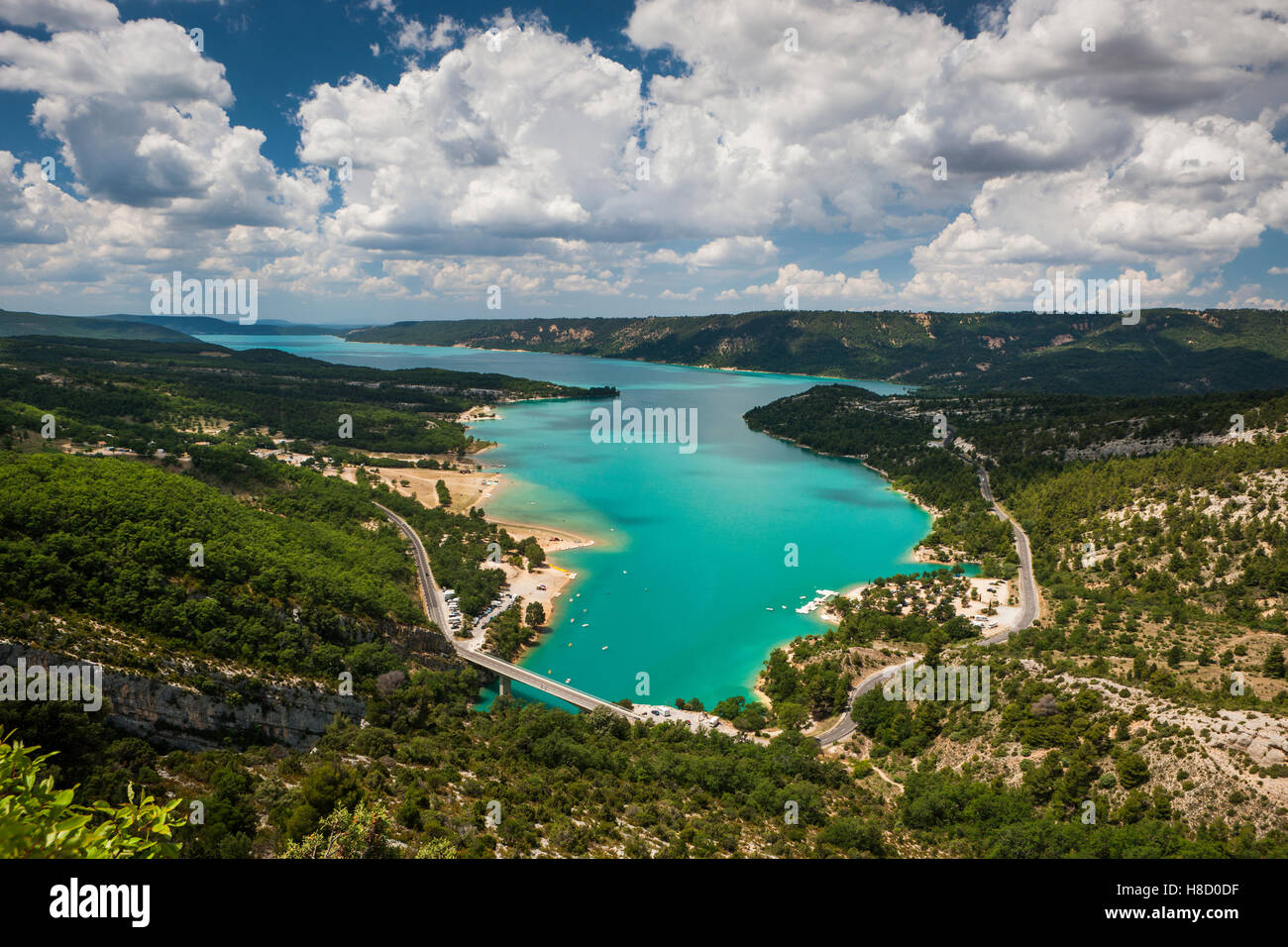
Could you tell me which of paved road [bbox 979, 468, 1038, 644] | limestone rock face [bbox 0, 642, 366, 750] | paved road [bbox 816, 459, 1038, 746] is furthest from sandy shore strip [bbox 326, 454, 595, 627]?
paved road [bbox 979, 468, 1038, 644]

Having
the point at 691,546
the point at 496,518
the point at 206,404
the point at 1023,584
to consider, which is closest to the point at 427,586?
the point at 496,518

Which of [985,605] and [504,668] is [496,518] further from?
[985,605]

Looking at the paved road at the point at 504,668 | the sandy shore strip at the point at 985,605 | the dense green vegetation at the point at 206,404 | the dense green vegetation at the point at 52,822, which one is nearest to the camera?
the dense green vegetation at the point at 52,822

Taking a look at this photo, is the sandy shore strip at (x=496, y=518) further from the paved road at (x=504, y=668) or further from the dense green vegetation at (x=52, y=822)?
the dense green vegetation at (x=52, y=822)

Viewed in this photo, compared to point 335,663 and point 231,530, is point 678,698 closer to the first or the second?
point 335,663

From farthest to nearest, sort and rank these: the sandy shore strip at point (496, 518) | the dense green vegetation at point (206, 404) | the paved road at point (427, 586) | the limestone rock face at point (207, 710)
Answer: the dense green vegetation at point (206, 404), the sandy shore strip at point (496, 518), the paved road at point (427, 586), the limestone rock face at point (207, 710)

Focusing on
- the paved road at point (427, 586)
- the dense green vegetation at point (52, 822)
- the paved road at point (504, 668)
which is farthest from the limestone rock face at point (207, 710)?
the dense green vegetation at point (52, 822)

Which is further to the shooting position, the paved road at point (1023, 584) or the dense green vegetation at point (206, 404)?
the dense green vegetation at point (206, 404)
